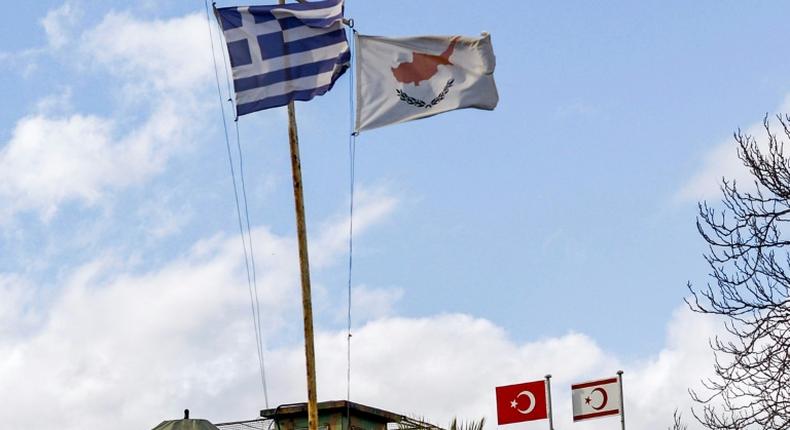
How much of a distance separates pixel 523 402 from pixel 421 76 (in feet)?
24.5

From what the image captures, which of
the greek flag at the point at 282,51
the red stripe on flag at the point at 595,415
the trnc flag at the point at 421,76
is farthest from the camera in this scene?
the red stripe on flag at the point at 595,415

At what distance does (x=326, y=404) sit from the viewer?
39.4 meters

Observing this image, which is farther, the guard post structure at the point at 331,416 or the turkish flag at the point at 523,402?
the guard post structure at the point at 331,416

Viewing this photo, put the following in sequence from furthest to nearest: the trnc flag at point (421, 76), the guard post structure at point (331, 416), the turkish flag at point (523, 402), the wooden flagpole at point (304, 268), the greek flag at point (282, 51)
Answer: the guard post structure at point (331, 416) → the turkish flag at point (523, 402) → the trnc flag at point (421, 76) → the greek flag at point (282, 51) → the wooden flagpole at point (304, 268)

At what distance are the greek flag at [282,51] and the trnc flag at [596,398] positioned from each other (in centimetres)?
807

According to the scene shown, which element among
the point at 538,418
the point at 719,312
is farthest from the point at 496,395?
the point at 719,312

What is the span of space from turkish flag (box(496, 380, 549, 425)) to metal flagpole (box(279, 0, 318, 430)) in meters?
5.67

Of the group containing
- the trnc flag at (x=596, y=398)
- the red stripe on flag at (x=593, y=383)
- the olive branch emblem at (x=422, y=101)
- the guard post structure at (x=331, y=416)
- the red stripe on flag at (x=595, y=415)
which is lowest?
the red stripe on flag at (x=595, y=415)

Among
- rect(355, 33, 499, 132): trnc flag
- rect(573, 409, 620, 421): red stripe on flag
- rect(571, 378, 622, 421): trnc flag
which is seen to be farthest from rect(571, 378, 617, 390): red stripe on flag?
rect(355, 33, 499, 132): trnc flag

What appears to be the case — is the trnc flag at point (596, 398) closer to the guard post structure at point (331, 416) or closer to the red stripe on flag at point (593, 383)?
the red stripe on flag at point (593, 383)

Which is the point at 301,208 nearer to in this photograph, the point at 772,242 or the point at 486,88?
the point at 486,88

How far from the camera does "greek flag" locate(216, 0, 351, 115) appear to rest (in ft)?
69.4

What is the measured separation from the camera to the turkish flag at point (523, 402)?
84.0 ft

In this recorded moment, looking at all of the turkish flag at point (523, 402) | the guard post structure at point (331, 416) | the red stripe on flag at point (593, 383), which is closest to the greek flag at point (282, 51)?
the turkish flag at point (523, 402)
